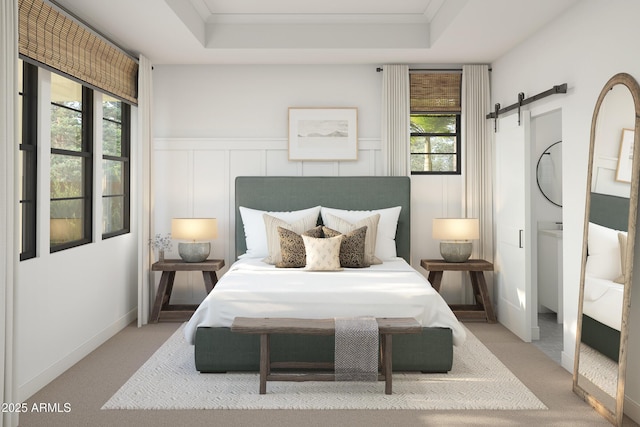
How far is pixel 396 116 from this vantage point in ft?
18.2

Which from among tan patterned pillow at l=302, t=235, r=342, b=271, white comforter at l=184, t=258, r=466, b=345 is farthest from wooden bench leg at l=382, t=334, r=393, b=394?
tan patterned pillow at l=302, t=235, r=342, b=271

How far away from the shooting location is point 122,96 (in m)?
4.77

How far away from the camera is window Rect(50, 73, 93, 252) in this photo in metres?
3.89

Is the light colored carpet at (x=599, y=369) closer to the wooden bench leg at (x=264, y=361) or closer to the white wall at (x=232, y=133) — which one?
the wooden bench leg at (x=264, y=361)

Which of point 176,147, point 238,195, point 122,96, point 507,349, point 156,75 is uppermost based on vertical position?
point 156,75

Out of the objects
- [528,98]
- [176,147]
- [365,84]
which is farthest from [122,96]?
[528,98]

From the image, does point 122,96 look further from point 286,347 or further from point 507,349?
→ point 507,349

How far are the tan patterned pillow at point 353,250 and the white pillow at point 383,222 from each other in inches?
15.9

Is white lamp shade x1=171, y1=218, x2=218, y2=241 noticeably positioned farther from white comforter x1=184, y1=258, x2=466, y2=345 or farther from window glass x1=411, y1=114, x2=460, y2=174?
window glass x1=411, y1=114, x2=460, y2=174

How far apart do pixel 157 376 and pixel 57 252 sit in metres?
A: 1.14

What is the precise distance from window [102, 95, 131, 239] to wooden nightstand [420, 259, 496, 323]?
9.95ft

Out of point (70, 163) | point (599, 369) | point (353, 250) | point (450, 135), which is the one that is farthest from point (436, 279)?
point (70, 163)

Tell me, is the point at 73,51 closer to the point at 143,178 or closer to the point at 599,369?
the point at 143,178

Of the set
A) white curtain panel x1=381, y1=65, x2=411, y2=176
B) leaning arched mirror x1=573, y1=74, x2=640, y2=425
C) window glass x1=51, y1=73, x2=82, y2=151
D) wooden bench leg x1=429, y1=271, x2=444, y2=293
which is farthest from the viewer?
white curtain panel x1=381, y1=65, x2=411, y2=176
